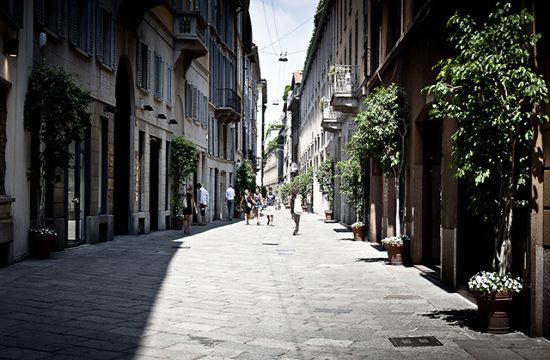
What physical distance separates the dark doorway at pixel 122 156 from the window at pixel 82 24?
12.5 feet

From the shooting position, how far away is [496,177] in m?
7.61

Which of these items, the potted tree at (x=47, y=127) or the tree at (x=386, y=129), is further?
the tree at (x=386, y=129)

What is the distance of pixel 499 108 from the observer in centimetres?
712

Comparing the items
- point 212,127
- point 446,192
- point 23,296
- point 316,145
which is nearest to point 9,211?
point 23,296

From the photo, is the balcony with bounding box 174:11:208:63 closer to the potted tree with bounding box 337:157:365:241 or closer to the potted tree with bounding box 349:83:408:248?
the potted tree with bounding box 337:157:365:241

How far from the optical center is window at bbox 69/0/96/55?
1600 cm

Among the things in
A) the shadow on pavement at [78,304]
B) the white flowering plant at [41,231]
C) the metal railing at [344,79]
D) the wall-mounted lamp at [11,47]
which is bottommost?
the shadow on pavement at [78,304]

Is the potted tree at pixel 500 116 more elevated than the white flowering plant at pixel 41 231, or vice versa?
the potted tree at pixel 500 116

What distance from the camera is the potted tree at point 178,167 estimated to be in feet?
87.1

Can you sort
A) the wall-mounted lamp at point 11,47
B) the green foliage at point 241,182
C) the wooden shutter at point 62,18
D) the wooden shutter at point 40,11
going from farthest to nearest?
the green foliage at point 241,182, the wooden shutter at point 62,18, the wooden shutter at point 40,11, the wall-mounted lamp at point 11,47

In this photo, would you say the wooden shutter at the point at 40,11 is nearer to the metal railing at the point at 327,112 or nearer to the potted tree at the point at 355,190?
the potted tree at the point at 355,190

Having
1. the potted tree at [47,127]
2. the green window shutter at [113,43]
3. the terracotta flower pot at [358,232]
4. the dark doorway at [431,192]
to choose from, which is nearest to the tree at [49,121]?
the potted tree at [47,127]

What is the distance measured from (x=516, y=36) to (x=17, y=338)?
19.4 ft

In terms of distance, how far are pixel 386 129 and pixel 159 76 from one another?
12.3 meters
